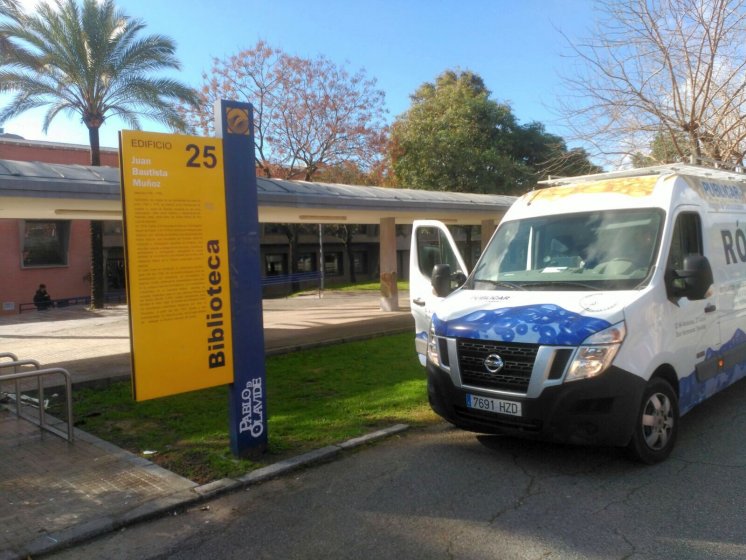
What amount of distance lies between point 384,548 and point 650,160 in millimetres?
12961

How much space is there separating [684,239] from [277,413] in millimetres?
4630

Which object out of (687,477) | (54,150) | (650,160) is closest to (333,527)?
(687,477)

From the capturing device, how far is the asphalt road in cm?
374

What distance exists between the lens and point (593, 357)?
14.7 ft

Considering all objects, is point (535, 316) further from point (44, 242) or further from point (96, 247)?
point (44, 242)

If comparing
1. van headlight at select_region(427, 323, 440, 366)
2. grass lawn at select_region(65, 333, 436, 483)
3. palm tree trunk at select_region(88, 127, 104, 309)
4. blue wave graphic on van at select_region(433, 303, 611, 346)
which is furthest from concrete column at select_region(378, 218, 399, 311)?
blue wave graphic on van at select_region(433, 303, 611, 346)

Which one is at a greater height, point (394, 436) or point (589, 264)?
point (589, 264)

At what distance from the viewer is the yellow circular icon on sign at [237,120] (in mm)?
5164

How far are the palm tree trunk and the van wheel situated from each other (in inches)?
858

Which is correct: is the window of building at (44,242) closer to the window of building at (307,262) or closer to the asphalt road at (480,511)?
the window of building at (307,262)

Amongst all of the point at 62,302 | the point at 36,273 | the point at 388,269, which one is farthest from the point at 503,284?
the point at 36,273

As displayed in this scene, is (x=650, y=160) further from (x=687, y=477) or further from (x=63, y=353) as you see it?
(x=63, y=353)

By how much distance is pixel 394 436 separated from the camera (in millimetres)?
6031

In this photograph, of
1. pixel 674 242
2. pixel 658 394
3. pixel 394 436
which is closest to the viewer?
pixel 658 394
